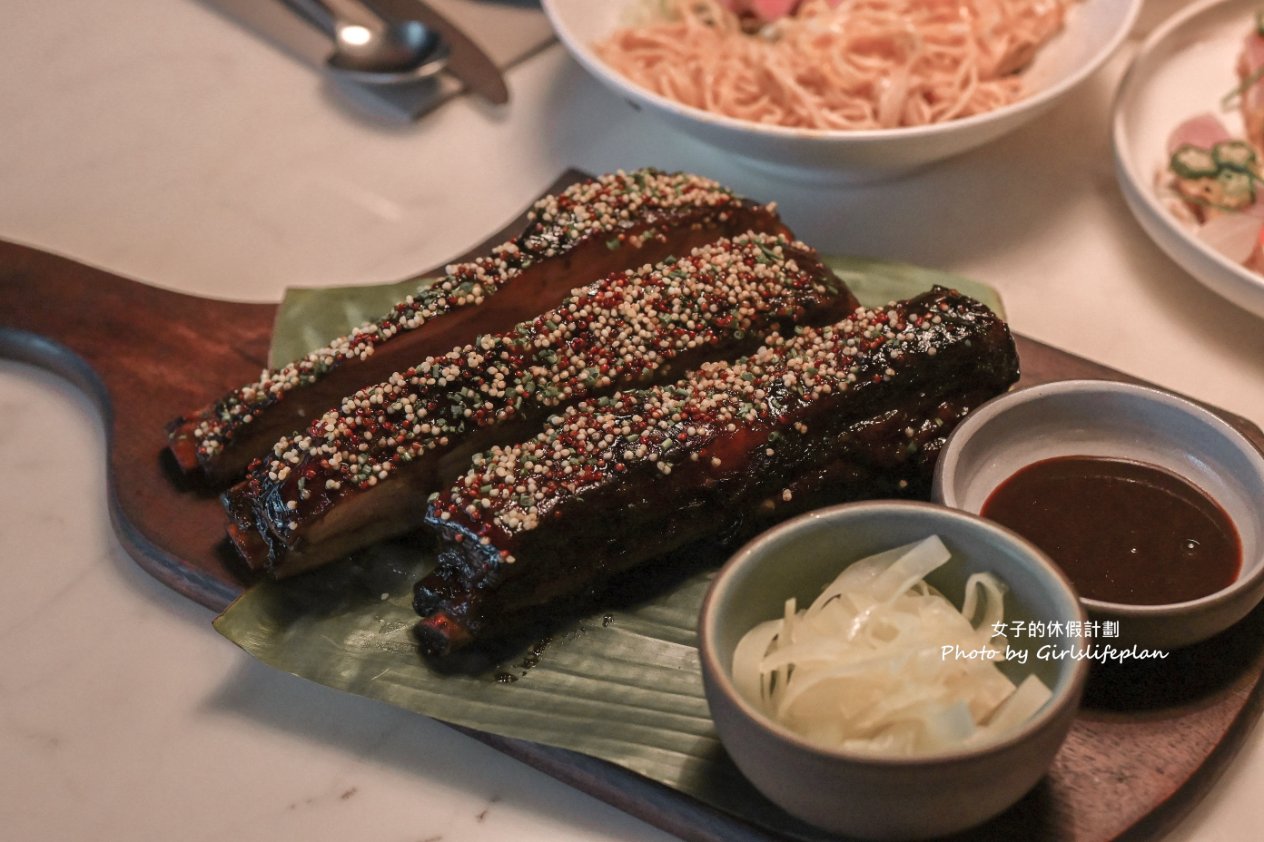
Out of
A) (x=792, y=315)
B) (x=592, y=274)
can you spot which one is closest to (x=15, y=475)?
(x=592, y=274)

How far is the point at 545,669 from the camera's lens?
87.9 inches

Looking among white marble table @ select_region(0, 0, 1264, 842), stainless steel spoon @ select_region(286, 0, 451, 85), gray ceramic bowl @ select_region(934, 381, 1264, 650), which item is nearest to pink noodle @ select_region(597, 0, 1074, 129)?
white marble table @ select_region(0, 0, 1264, 842)

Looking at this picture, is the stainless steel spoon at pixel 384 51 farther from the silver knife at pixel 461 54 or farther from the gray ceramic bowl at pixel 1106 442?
the gray ceramic bowl at pixel 1106 442

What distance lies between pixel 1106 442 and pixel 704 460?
0.86m

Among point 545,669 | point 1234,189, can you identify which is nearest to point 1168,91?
point 1234,189

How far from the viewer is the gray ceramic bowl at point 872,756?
163 cm

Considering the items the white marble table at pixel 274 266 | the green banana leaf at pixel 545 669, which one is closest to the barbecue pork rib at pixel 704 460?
the green banana leaf at pixel 545 669

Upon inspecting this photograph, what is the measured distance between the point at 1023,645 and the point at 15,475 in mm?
2484

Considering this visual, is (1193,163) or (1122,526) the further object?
(1193,163)

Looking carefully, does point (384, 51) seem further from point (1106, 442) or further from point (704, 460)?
point (1106, 442)

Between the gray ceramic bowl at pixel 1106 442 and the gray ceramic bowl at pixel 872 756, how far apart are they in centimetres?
24

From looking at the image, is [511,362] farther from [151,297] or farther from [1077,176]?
[1077,176]

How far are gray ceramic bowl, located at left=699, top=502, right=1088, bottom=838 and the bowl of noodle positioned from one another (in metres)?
1.59

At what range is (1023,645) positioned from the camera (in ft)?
6.18
